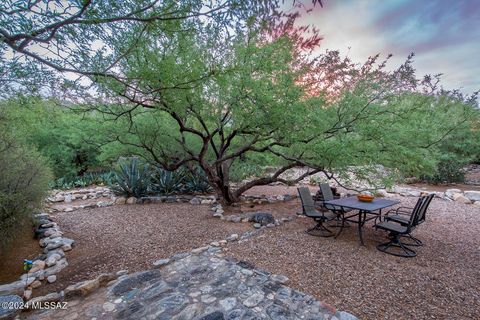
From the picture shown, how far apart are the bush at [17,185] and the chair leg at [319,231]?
439 centimetres

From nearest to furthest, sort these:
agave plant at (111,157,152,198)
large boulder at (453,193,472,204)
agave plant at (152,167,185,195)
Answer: agave plant at (111,157,152,198)
large boulder at (453,193,472,204)
agave plant at (152,167,185,195)

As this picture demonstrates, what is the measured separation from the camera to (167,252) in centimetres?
338

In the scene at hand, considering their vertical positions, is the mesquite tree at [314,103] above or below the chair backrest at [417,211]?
above

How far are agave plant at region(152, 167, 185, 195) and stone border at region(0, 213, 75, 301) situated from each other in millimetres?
2857

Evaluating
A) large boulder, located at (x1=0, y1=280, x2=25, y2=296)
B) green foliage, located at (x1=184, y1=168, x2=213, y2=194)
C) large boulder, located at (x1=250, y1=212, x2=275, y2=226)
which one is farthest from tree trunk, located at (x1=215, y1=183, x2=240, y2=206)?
large boulder, located at (x1=0, y1=280, x2=25, y2=296)

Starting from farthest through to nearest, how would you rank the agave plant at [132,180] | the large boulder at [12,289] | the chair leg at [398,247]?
the agave plant at [132,180] → the chair leg at [398,247] → the large boulder at [12,289]

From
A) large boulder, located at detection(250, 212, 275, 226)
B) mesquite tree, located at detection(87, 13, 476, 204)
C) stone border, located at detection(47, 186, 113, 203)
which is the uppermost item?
mesquite tree, located at detection(87, 13, 476, 204)

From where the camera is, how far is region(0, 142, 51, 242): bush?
9.59 feet

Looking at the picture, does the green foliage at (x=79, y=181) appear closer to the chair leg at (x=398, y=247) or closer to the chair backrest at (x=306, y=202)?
the chair backrest at (x=306, y=202)

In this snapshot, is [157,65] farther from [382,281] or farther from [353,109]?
[382,281]

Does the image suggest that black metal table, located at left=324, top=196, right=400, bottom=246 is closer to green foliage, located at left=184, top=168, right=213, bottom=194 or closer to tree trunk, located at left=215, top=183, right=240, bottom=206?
tree trunk, located at left=215, top=183, right=240, bottom=206

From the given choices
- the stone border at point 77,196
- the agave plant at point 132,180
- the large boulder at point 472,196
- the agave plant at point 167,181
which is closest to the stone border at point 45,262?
the agave plant at point 132,180

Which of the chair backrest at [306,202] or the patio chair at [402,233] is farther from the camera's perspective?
the chair backrest at [306,202]

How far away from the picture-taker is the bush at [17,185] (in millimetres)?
2924
